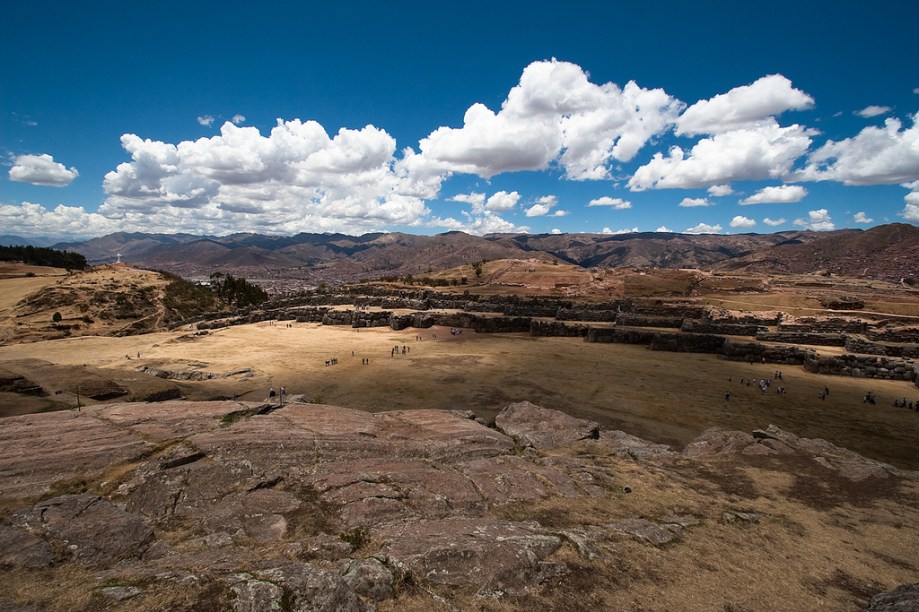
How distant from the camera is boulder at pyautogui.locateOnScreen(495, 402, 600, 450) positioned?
62.3 feet

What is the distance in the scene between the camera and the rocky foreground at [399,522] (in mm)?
7566

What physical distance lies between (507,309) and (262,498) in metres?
65.1

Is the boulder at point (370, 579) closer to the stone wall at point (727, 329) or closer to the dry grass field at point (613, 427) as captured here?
the dry grass field at point (613, 427)

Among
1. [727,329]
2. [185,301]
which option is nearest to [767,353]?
[727,329]

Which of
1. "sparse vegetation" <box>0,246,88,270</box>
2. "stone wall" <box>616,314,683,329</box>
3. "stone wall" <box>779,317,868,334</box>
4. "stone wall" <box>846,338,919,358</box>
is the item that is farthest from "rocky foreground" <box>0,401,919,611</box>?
"sparse vegetation" <box>0,246,88,270</box>

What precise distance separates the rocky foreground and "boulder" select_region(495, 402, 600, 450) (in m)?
2.57

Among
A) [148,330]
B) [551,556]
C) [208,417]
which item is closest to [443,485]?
[551,556]

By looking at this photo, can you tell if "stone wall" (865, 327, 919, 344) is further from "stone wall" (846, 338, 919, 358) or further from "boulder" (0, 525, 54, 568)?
"boulder" (0, 525, 54, 568)

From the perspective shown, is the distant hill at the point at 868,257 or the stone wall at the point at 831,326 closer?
the stone wall at the point at 831,326

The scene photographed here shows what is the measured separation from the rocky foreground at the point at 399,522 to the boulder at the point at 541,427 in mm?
2567

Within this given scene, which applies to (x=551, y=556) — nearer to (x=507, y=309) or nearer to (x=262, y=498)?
(x=262, y=498)

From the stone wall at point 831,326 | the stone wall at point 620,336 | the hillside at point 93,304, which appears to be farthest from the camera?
the hillside at point 93,304

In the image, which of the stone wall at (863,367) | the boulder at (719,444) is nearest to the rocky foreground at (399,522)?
the boulder at (719,444)

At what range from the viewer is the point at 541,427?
68.0 feet
